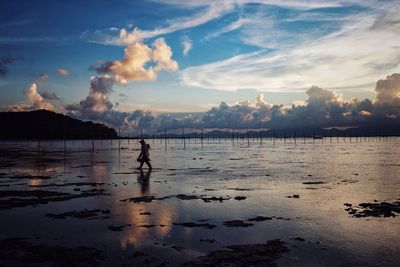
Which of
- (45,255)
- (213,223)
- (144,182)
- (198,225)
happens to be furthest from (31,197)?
(213,223)

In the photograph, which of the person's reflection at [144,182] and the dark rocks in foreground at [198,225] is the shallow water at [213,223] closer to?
the person's reflection at [144,182]

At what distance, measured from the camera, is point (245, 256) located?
9688 mm

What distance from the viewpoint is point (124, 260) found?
9406 millimetres

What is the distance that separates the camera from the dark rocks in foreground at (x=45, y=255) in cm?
915

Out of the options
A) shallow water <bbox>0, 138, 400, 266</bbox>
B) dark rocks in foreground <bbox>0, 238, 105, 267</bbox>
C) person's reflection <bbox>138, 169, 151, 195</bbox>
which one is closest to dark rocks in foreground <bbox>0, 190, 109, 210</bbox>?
shallow water <bbox>0, 138, 400, 266</bbox>

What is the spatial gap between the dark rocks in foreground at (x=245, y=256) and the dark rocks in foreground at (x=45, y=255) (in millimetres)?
2620

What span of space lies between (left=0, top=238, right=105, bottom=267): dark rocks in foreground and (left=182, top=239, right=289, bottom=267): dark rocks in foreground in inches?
103

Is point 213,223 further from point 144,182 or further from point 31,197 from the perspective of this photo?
point 144,182

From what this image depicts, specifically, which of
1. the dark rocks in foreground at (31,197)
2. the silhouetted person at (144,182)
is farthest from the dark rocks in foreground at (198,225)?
the dark rocks in foreground at (31,197)

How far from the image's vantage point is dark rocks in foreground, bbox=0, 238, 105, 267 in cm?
915

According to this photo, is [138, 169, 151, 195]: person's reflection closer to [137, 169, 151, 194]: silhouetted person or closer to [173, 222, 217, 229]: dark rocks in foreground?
[137, 169, 151, 194]: silhouetted person

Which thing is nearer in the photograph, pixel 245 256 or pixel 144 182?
pixel 245 256

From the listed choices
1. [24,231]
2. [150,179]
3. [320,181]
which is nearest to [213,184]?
[150,179]

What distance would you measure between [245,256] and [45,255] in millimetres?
5431
